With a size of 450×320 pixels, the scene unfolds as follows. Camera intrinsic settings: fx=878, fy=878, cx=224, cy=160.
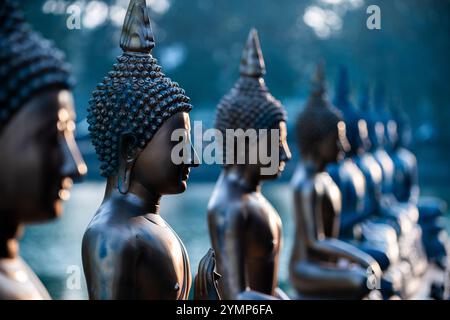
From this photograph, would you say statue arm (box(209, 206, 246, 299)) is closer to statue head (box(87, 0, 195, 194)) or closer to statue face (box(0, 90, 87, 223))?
statue head (box(87, 0, 195, 194))

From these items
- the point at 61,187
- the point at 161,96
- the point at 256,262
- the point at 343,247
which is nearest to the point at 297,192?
the point at 343,247

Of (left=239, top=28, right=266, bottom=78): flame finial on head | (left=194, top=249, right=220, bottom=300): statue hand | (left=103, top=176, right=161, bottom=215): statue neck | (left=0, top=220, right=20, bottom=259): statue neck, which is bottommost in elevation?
(left=194, top=249, right=220, bottom=300): statue hand

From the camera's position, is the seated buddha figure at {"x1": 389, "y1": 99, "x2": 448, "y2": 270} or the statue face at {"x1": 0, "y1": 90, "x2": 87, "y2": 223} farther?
the seated buddha figure at {"x1": 389, "y1": 99, "x2": 448, "y2": 270}

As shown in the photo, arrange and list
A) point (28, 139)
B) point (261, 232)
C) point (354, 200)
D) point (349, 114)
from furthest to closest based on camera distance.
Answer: point (349, 114)
point (354, 200)
point (261, 232)
point (28, 139)

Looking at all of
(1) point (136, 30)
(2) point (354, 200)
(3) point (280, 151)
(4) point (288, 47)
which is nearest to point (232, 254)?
(3) point (280, 151)

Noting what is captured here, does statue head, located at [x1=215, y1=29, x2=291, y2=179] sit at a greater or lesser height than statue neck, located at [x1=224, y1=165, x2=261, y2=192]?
greater

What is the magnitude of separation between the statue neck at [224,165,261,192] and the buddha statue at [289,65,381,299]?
144 centimetres

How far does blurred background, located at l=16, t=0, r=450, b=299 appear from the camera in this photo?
588 inches

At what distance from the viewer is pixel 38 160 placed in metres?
2.64

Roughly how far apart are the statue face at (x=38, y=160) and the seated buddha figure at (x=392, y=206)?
5940 mm

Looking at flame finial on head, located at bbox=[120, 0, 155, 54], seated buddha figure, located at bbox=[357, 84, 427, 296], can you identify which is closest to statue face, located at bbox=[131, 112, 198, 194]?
flame finial on head, located at bbox=[120, 0, 155, 54]

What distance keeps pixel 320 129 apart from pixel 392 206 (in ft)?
9.69

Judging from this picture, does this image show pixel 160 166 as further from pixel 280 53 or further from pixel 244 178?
pixel 280 53

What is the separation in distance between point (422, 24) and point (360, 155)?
49.7ft
